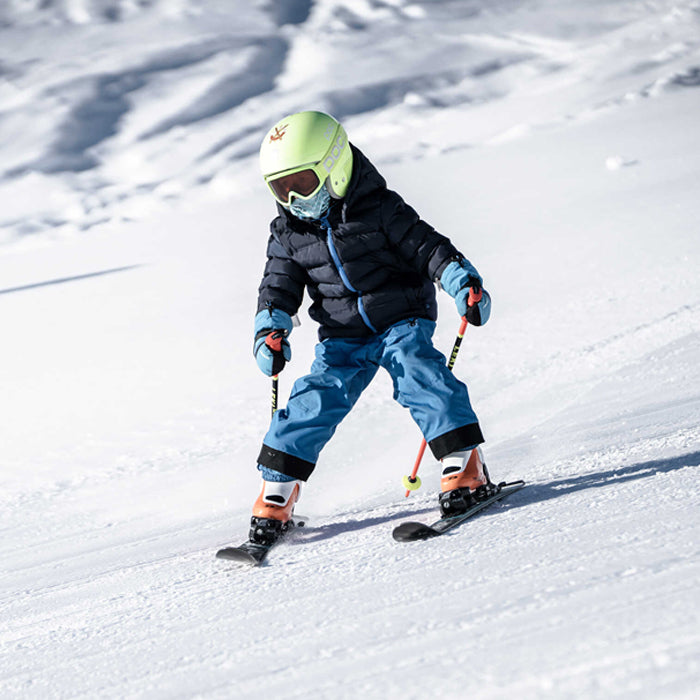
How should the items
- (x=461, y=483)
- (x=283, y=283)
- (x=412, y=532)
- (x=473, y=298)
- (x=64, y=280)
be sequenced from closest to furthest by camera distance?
(x=412, y=532)
(x=461, y=483)
(x=473, y=298)
(x=283, y=283)
(x=64, y=280)

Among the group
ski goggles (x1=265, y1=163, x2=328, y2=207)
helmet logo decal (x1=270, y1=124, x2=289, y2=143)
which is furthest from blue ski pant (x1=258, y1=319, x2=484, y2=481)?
helmet logo decal (x1=270, y1=124, x2=289, y2=143)

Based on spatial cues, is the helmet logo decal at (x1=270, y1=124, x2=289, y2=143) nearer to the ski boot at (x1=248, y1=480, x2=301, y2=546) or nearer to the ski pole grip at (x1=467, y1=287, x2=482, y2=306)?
the ski pole grip at (x1=467, y1=287, x2=482, y2=306)

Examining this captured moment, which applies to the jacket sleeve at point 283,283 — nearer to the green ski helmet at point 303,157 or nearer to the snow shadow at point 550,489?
the green ski helmet at point 303,157

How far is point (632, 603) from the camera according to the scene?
121cm

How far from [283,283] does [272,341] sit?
207mm

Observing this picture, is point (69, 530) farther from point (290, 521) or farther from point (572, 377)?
point (572, 377)

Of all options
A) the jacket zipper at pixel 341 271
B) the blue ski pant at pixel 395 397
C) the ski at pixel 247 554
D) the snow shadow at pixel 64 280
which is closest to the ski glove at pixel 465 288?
the blue ski pant at pixel 395 397

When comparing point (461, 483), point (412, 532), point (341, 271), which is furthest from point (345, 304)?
point (412, 532)

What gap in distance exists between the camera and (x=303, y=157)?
218 cm

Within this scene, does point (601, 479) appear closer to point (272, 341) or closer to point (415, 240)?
point (415, 240)

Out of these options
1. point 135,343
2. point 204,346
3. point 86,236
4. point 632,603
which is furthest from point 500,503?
point 86,236

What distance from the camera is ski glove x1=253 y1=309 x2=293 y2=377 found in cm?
229

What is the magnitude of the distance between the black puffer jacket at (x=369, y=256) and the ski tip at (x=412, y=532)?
631 millimetres

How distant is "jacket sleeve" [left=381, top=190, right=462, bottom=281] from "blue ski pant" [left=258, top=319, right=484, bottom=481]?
166mm
